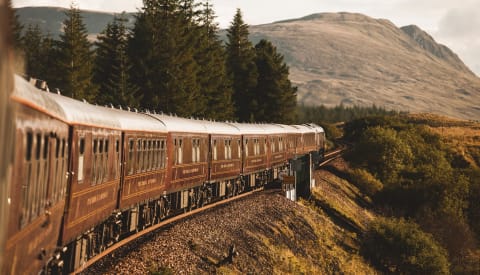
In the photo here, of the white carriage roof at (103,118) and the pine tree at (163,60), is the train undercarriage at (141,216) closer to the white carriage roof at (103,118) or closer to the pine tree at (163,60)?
the white carriage roof at (103,118)

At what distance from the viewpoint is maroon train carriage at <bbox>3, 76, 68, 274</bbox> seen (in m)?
5.50

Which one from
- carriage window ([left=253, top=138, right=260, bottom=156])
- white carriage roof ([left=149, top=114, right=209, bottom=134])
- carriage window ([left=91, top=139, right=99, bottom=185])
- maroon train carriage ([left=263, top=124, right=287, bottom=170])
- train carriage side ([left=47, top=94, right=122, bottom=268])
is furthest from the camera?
maroon train carriage ([left=263, top=124, right=287, bottom=170])

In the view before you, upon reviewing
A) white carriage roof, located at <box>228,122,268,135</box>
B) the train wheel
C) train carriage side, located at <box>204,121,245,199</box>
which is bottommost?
the train wheel

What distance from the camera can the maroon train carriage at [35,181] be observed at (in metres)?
5.50

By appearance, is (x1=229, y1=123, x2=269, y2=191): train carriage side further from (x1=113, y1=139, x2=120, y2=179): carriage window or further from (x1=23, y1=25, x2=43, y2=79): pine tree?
(x1=23, y1=25, x2=43, y2=79): pine tree

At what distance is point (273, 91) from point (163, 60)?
33.1 metres

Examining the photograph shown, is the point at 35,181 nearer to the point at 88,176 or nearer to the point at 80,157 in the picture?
the point at 80,157

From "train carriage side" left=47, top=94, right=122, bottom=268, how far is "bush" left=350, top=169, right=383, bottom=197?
51084mm

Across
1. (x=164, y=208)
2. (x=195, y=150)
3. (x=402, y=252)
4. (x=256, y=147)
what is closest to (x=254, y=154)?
(x=256, y=147)

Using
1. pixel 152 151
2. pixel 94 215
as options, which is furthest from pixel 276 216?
pixel 94 215

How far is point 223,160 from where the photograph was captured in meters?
31.1

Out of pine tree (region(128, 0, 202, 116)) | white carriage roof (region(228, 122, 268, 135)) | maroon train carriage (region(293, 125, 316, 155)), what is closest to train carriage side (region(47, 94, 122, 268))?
white carriage roof (region(228, 122, 268, 135))

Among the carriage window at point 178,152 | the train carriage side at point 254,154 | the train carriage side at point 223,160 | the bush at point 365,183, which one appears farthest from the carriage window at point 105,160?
the bush at point 365,183

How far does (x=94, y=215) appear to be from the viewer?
13250 mm
